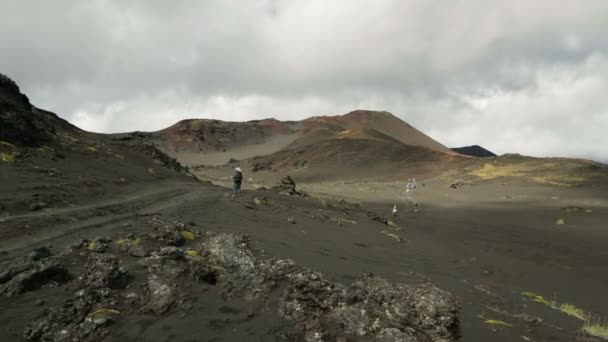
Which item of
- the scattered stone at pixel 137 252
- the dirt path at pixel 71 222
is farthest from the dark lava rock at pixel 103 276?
the dirt path at pixel 71 222

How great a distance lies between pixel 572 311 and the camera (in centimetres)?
832

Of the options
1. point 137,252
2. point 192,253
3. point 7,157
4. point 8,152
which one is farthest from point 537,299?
point 8,152

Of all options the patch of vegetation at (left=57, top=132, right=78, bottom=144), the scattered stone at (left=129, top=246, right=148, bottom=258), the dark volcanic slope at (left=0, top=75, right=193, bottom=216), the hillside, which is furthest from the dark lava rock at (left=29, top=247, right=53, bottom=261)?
the hillside

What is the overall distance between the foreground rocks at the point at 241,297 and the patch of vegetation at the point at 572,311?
14.4 feet

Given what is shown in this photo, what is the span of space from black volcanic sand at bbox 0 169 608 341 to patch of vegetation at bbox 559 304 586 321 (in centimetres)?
55

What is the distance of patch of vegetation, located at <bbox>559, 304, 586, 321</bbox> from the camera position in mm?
8052

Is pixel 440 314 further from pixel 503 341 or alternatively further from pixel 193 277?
pixel 193 277

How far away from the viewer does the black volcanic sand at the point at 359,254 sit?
5.02m

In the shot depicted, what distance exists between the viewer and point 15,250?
24.3 ft

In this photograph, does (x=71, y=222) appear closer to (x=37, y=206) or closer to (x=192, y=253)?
(x=37, y=206)

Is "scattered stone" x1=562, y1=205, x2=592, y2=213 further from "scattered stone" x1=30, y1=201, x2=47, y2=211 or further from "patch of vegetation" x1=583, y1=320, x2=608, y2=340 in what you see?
"scattered stone" x1=30, y1=201, x2=47, y2=211

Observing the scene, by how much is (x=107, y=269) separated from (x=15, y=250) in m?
3.31

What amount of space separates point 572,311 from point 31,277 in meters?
10.3

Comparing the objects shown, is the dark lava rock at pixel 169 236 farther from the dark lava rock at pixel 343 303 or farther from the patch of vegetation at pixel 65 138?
the patch of vegetation at pixel 65 138
